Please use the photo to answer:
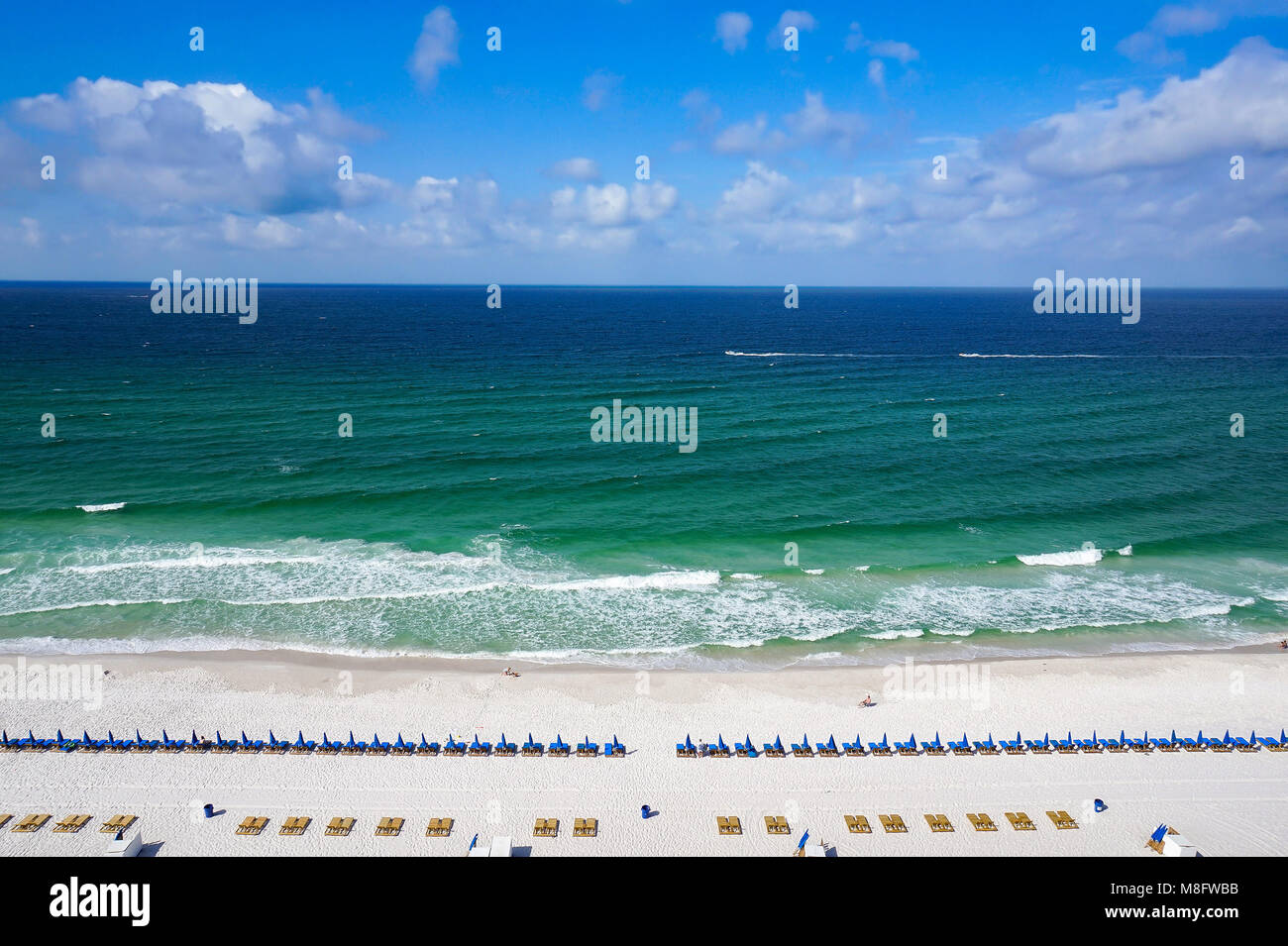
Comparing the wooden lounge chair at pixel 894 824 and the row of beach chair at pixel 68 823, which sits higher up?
the row of beach chair at pixel 68 823

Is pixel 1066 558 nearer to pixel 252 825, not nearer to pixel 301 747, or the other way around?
pixel 301 747

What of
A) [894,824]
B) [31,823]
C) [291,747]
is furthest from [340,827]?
[894,824]

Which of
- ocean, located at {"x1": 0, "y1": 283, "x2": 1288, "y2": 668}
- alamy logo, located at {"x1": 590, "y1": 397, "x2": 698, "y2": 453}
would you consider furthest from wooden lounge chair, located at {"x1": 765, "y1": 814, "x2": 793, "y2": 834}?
alamy logo, located at {"x1": 590, "y1": 397, "x2": 698, "y2": 453}

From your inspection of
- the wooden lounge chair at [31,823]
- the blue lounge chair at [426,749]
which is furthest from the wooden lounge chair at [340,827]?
the wooden lounge chair at [31,823]

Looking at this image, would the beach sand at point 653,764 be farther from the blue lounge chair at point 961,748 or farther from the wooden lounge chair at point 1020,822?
the blue lounge chair at point 961,748
